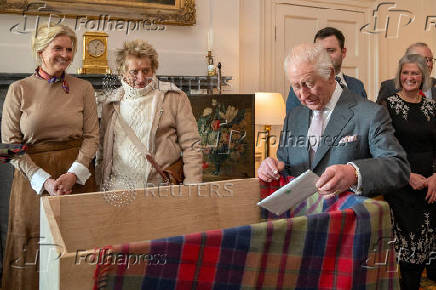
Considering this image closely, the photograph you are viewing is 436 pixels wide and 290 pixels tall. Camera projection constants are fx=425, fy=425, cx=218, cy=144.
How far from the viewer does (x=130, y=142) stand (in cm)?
209

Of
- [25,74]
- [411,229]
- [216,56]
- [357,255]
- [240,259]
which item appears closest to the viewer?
[240,259]

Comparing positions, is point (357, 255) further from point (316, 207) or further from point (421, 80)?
point (421, 80)

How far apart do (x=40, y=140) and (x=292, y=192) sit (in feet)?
4.66

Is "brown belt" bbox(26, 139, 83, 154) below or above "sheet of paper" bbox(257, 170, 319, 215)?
above

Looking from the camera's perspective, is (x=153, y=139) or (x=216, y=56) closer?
(x=153, y=139)

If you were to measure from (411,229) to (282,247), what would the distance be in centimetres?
177

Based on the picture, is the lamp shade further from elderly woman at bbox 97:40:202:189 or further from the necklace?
elderly woman at bbox 97:40:202:189

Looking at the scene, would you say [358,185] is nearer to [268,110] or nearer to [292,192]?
[292,192]

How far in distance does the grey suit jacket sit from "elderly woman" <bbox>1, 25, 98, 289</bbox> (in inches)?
43.6

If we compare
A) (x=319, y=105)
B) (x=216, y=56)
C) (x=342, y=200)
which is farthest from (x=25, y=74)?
(x=342, y=200)

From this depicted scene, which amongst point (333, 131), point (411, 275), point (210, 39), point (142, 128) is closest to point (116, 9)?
point (210, 39)

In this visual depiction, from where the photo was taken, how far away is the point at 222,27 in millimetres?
4473

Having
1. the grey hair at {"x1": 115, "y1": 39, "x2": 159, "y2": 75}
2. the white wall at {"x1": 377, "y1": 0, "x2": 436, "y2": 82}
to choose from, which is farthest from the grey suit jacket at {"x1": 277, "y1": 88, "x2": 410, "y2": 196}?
the white wall at {"x1": 377, "y1": 0, "x2": 436, "y2": 82}

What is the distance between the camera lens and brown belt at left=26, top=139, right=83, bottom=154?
2113mm
